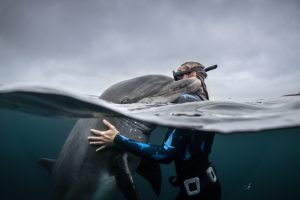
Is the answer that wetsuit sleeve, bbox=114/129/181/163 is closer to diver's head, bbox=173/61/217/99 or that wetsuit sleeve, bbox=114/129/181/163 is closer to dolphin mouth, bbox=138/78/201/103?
dolphin mouth, bbox=138/78/201/103

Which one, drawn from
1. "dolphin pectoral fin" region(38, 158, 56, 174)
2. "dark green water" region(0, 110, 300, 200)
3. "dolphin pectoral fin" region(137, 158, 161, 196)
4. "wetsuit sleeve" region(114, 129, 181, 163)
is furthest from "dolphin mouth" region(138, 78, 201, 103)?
"dark green water" region(0, 110, 300, 200)

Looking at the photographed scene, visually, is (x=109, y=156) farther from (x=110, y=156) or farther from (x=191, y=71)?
(x=191, y=71)

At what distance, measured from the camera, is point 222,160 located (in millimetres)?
97938

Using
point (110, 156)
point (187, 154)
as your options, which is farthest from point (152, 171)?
point (187, 154)

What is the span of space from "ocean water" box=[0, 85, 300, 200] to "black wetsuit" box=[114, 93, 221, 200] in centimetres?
34

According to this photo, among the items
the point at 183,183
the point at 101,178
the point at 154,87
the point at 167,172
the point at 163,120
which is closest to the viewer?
the point at 163,120

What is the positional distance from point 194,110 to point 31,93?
2856 millimetres

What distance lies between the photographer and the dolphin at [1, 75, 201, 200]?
5.45m

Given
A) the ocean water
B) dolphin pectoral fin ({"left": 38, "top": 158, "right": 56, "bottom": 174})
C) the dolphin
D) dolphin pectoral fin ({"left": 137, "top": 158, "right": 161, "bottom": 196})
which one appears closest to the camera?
the ocean water

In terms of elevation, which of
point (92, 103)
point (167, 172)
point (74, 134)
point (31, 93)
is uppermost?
point (31, 93)

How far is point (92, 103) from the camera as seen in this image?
4062 millimetres

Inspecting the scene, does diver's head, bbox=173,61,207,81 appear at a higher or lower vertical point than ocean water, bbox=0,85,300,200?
higher

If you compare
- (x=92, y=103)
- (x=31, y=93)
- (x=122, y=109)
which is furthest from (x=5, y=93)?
(x=122, y=109)

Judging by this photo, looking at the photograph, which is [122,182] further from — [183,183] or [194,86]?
[194,86]
